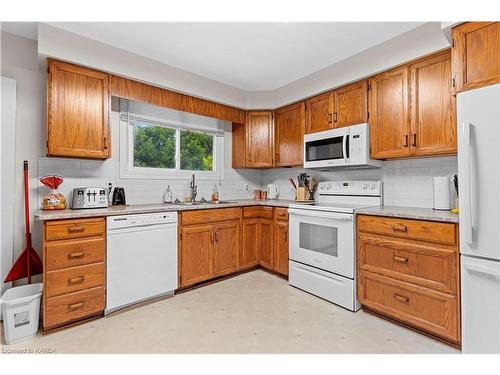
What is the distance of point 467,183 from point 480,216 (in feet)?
0.66

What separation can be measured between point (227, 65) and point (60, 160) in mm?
1954

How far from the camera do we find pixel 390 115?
2.43 m

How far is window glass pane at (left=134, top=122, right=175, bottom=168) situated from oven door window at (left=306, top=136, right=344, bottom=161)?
1736 mm

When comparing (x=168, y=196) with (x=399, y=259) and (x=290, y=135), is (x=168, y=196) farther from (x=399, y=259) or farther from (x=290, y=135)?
(x=399, y=259)

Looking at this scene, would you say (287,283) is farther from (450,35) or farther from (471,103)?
(450,35)

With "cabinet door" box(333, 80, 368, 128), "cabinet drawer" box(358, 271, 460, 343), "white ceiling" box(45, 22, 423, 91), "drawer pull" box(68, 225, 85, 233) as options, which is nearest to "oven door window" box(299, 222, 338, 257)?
"cabinet drawer" box(358, 271, 460, 343)

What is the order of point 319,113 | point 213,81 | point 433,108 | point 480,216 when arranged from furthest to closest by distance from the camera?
1. point 213,81
2. point 319,113
3. point 433,108
4. point 480,216

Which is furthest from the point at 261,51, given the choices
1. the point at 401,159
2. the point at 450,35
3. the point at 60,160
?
the point at 60,160

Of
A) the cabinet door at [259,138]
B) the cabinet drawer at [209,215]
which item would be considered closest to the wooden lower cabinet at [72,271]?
the cabinet drawer at [209,215]

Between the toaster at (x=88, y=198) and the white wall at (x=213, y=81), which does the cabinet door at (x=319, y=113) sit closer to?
the white wall at (x=213, y=81)

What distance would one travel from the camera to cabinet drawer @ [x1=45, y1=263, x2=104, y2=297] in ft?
6.37

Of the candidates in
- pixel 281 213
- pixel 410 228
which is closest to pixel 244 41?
pixel 281 213

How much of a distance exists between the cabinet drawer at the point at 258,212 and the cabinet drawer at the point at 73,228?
1.63m
